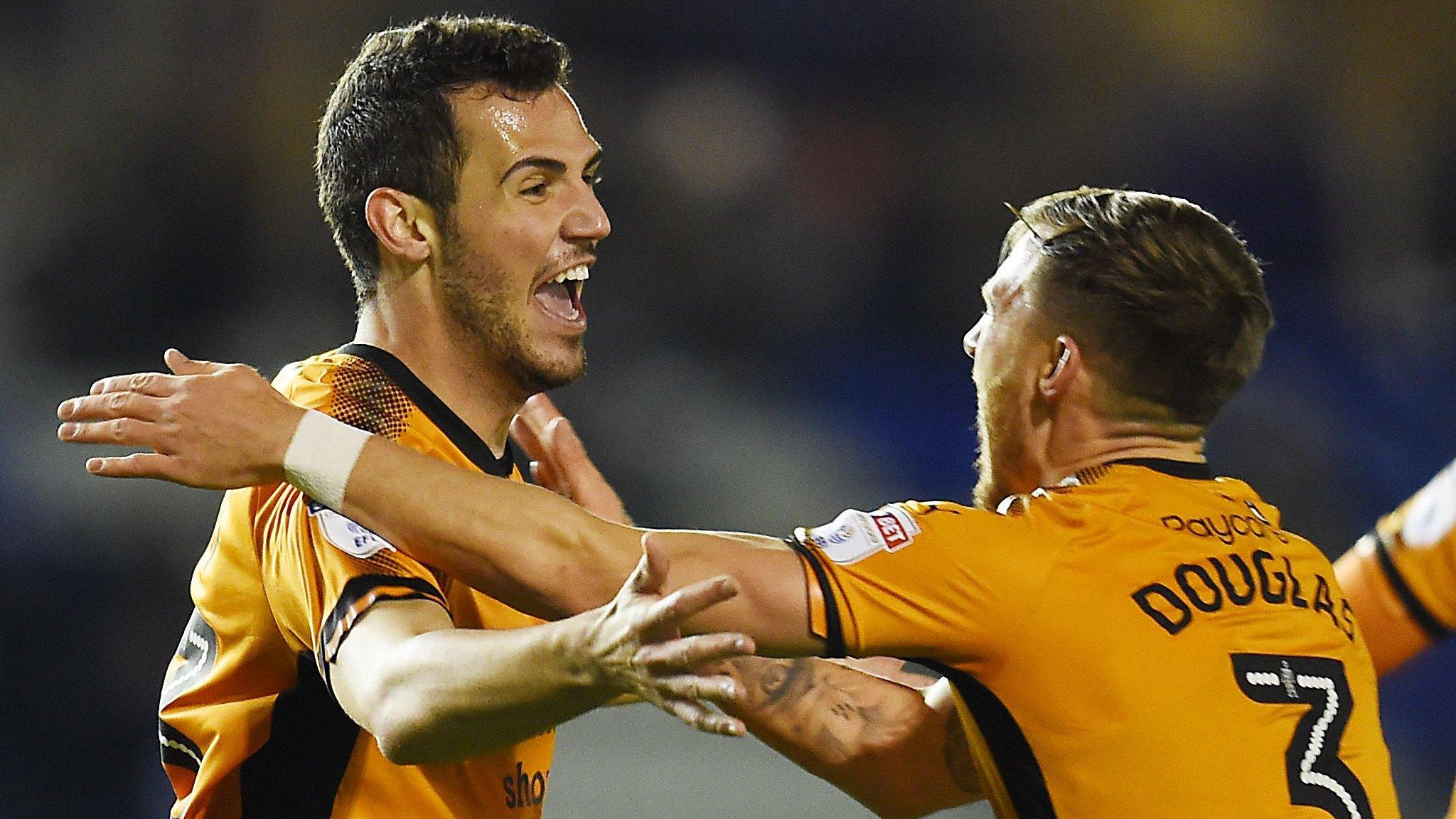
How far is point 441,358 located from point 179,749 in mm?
865

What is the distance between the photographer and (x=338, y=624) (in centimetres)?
222

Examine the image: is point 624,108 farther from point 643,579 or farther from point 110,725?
point 643,579

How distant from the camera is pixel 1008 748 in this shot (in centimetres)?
258

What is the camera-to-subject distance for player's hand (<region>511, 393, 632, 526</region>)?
11.4 feet

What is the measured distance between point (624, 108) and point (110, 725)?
3.92 metres

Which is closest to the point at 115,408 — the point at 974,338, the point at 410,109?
the point at 410,109

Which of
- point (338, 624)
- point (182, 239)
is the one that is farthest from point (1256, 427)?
point (338, 624)

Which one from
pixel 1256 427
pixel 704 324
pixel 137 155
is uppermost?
pixel 137 155

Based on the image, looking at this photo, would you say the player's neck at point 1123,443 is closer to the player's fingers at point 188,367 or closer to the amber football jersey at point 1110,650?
the amber football jersey at point 1110,650

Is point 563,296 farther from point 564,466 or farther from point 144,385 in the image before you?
point 144,385

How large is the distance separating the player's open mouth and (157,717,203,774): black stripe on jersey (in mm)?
1057

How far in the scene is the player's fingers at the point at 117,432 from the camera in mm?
2295

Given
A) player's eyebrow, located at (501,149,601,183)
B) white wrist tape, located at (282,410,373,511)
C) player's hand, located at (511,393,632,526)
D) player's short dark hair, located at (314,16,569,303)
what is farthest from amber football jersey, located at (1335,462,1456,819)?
white wrist tape, located at (282,410,373,511)

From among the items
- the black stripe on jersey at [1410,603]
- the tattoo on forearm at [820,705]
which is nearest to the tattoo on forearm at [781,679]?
the tattoo on forearm at [820,705]
